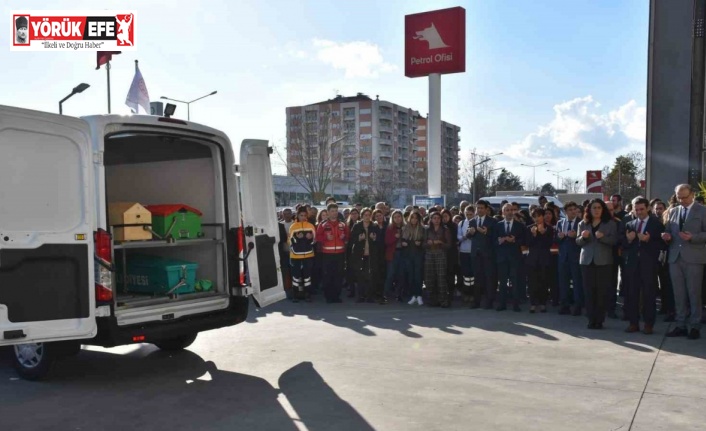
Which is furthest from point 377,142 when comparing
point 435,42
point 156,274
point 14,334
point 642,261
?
point 14,334

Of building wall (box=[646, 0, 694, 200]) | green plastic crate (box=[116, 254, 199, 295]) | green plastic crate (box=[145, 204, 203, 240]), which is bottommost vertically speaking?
green plastic crate (box=[116, 254, 199, 295])

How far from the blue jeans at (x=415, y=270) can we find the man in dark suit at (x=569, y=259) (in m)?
2.57

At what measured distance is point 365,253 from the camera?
1276 centimetres

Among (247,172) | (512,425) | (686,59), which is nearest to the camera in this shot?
(512,425)

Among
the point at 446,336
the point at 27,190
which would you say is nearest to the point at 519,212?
the point at 446,336

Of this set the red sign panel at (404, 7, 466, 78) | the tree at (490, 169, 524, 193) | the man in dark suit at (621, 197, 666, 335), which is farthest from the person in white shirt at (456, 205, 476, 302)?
the tree at (490, 169, 524, 193)

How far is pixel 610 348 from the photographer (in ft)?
26.3

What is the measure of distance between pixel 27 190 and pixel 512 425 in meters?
4.59

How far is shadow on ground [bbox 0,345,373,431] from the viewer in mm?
5332

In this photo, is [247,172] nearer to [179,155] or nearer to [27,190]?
[179,155]

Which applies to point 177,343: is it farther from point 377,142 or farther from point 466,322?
point 377,142

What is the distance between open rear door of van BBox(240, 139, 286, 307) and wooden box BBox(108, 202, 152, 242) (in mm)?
1118

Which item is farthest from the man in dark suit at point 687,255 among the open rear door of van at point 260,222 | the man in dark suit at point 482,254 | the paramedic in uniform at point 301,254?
the paramedic in uniform at point 301,254

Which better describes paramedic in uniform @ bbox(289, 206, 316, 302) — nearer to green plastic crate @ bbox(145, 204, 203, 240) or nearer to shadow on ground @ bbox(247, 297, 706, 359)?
shadow on ground @ bbox(247, 297, 706, 359)
